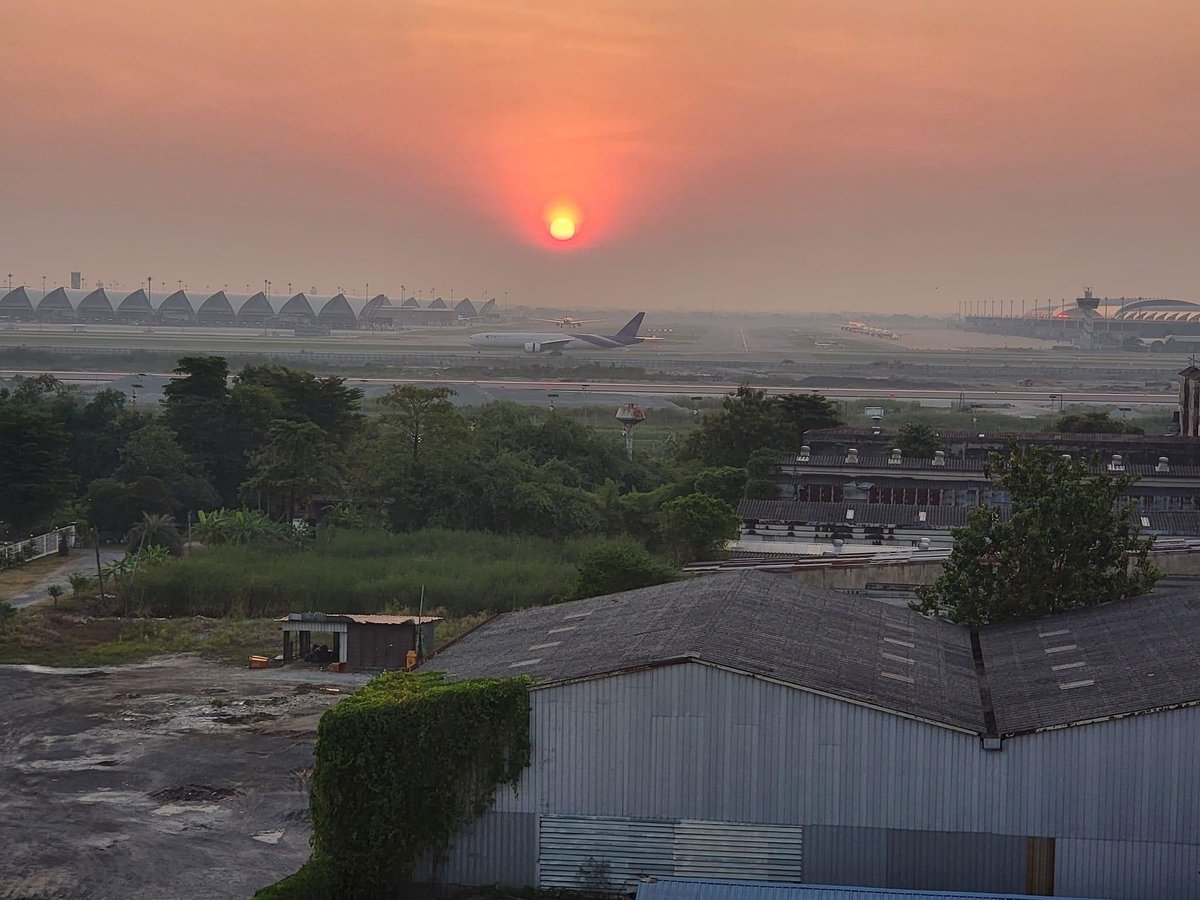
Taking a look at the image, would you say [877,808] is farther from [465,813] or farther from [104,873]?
[104,873]

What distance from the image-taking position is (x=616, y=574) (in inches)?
1257

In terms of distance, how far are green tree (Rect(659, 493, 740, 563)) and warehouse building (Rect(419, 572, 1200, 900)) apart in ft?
59.5

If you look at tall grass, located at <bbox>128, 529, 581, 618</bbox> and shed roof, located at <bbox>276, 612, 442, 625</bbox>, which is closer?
shed roof, located at <bbox>276, 612, 442, 625</bbox>

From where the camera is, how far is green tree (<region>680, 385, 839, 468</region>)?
2184 inches

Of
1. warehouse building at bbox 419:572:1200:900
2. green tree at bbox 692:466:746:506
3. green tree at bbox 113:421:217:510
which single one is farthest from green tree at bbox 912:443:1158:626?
green tree at bbox 113:421:217:510

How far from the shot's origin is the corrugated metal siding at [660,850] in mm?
17703

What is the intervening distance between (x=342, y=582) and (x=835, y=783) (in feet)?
72.0

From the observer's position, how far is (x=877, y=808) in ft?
57.9

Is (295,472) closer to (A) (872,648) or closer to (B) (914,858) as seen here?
(A) (872,648)

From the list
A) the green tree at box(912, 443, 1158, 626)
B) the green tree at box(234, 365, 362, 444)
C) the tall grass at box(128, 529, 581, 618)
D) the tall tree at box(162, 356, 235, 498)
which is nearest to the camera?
the green tree at box(912, 443, 1158, 626)

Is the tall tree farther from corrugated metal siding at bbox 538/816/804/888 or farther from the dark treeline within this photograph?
corrugated metal siding at bbox 538/816/804/888

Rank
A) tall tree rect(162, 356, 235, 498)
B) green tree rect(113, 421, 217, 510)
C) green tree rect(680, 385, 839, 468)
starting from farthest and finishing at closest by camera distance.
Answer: green tree rect(680, 385, 839, 468), tall tree rect(162, 356, 235, 498), green tree rect(113, 421, 217, 510)

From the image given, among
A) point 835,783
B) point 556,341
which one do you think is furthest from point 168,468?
point 556,341

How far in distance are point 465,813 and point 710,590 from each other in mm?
7011
